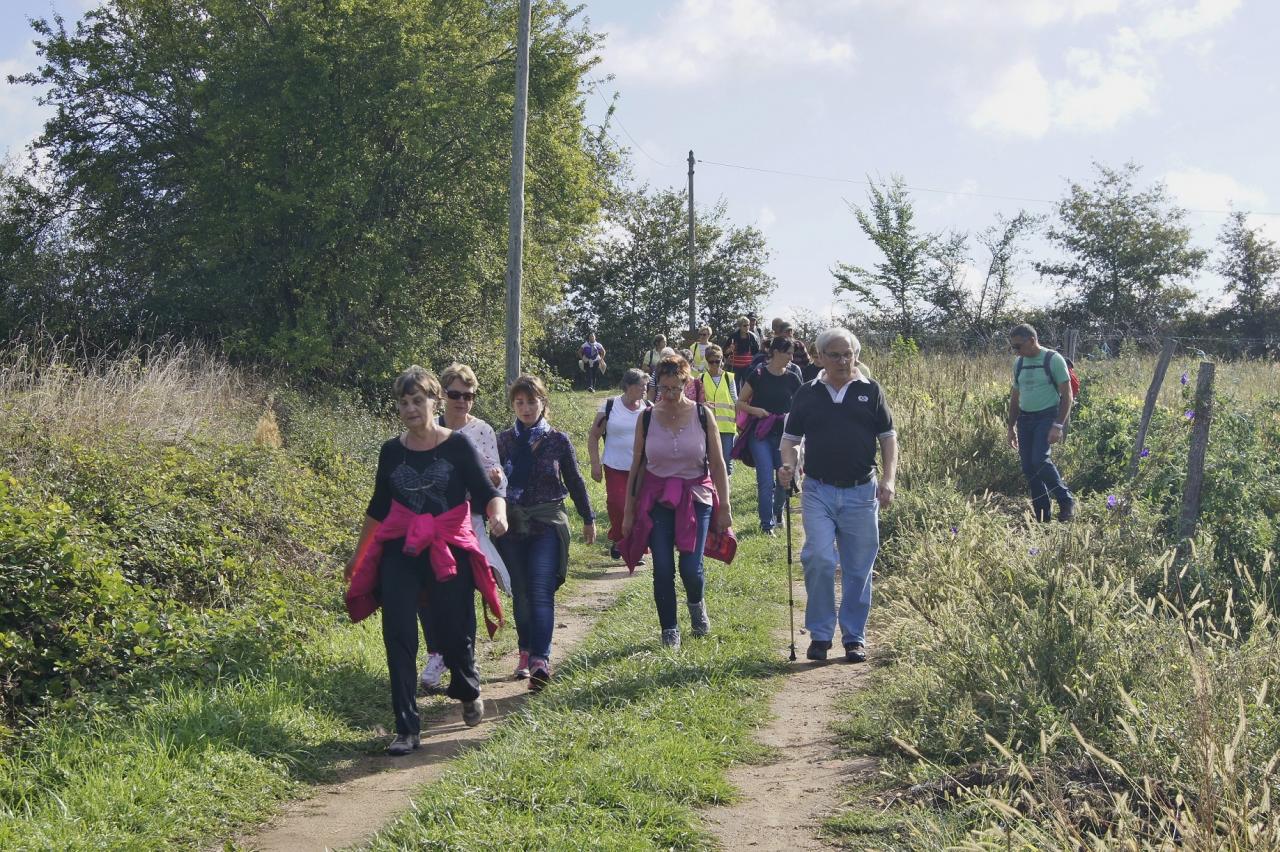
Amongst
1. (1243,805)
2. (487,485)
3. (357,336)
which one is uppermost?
(357,336)

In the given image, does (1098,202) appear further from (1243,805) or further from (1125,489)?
(1243,805)

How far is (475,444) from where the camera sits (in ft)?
21.7

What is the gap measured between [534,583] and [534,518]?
0.40 meters

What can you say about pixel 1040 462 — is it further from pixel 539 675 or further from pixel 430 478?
pixel 430 478

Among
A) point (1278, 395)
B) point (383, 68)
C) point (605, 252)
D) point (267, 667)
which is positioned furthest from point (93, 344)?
point (605, 252)

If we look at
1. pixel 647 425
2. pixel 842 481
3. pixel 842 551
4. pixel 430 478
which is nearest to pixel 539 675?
pixel 430 478

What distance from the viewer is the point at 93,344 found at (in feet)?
56.9

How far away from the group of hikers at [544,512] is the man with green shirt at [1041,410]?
3.49 metres

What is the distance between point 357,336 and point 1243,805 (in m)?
18.0

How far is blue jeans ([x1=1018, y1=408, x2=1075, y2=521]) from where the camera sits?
10906mm

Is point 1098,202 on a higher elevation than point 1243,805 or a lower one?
higher

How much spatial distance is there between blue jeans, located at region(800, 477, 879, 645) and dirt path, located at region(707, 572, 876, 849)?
0.38 metres

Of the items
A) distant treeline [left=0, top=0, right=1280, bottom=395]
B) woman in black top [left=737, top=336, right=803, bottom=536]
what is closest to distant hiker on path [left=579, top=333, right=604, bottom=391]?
distant treeline [left=0, top=0, right=1280, bottom=395]

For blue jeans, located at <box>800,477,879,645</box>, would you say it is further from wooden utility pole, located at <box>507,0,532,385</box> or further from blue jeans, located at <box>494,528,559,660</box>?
wooden utility pole, located at <box>507,0,532,385</box>
